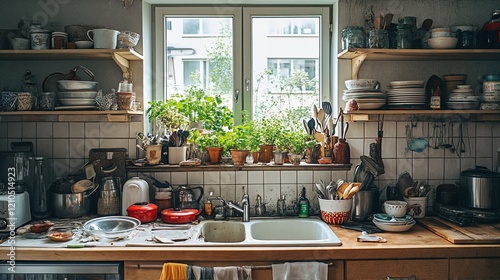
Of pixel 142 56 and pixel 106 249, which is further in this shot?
pixel 142 56

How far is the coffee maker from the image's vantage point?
2469mm

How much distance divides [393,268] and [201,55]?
5.87 ft

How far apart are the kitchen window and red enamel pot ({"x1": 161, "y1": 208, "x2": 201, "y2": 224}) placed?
74 cm

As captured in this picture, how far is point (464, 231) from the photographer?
2.43 meters

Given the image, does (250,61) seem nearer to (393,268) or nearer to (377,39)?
(377,39)

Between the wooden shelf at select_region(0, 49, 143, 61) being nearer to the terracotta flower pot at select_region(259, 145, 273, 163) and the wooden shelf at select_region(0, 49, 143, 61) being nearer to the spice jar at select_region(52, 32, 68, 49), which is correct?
the spice jar at select_region(52, 32, 68, 49)

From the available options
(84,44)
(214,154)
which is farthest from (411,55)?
(84,44)

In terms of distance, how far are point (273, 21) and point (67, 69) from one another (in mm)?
1368

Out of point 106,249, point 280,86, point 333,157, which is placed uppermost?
point 280,86

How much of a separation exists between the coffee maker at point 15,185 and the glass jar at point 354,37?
1.98 metres

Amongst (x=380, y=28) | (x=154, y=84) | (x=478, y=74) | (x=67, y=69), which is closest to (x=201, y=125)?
(x=154, y=84)

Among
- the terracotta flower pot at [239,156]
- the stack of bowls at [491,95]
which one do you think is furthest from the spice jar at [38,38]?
the stack of bowls at [491,95]

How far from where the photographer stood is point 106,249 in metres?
2.23

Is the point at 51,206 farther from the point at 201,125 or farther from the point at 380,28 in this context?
the point at 380,28
